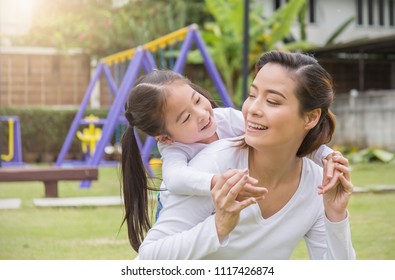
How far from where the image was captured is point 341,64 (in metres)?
10.8

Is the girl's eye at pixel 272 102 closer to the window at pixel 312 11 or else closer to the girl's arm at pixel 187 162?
the girl's arm at pixel 187 162

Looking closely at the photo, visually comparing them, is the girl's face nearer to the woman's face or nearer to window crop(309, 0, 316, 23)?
the woman's face

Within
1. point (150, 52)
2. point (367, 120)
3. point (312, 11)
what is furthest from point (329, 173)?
point (312, 11)

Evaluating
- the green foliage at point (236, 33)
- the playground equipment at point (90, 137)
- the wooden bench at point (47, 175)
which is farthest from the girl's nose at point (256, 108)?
the green foliage at point (236, 33)

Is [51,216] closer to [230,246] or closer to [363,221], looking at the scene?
[363,221]

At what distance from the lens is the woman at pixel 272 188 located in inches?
44.6

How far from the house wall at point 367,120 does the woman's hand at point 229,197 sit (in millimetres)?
7537

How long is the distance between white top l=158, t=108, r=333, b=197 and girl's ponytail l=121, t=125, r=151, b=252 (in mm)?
36

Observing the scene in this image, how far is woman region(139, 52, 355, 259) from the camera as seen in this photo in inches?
44.6

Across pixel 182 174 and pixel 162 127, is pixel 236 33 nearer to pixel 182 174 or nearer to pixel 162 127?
pixel 162 127

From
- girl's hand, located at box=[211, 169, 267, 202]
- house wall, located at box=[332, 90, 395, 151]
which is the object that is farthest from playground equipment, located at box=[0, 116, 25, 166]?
girl's hand, located at box=[211, 169, 267, 202]

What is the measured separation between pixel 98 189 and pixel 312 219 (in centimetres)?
387
